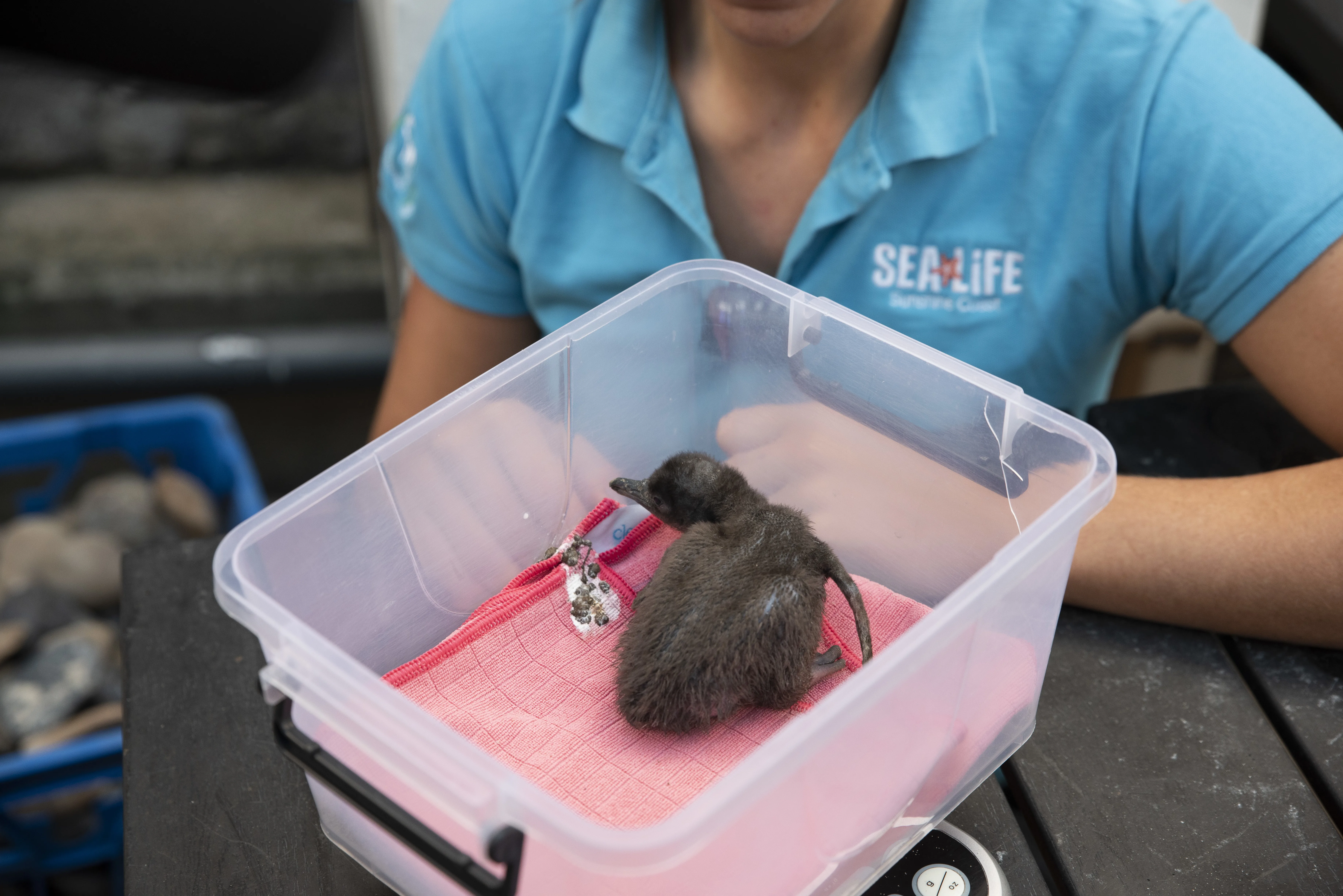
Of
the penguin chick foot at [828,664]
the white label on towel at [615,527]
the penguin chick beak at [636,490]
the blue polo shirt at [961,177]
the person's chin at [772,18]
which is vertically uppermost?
the person's chin at [772,18]

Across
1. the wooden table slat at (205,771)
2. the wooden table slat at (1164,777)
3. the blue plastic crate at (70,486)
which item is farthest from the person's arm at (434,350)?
the wooden table slat at (1164,777)

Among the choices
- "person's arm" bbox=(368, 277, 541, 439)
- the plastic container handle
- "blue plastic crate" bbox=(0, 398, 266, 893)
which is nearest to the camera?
the plastic container handle

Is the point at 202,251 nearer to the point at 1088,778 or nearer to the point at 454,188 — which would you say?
the point at 454,188

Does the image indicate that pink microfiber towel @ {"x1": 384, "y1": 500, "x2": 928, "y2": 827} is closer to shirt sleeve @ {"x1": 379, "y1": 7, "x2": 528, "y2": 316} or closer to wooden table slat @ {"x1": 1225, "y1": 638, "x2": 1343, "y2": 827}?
wooden table slat @ {"x1": 1225, "y1": 638, "x2": 1343, "y2": 827}

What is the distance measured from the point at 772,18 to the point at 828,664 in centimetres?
57

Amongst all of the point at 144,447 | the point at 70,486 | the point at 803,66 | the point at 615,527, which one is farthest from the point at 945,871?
the point at 70,486

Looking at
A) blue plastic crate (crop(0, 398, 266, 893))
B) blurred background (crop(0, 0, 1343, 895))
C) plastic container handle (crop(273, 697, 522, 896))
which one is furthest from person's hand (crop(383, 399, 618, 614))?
blurred background (crop(0, 0, 1343, 895))

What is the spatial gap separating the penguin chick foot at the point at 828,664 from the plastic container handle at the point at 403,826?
346 mm

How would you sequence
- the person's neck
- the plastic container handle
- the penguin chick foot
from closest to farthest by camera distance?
the plastic container handle → the penguin chick foot → the person's neck

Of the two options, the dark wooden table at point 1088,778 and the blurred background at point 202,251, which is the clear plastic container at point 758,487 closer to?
the dark wooden table at point 1088,778

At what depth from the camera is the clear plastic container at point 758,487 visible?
662 millimetres

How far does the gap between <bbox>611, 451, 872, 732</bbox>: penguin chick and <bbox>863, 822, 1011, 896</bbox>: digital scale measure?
14 cm

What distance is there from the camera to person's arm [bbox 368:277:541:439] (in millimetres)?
1422

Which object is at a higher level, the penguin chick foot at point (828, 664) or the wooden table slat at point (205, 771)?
the penguin chick foot at point (828, 664)
